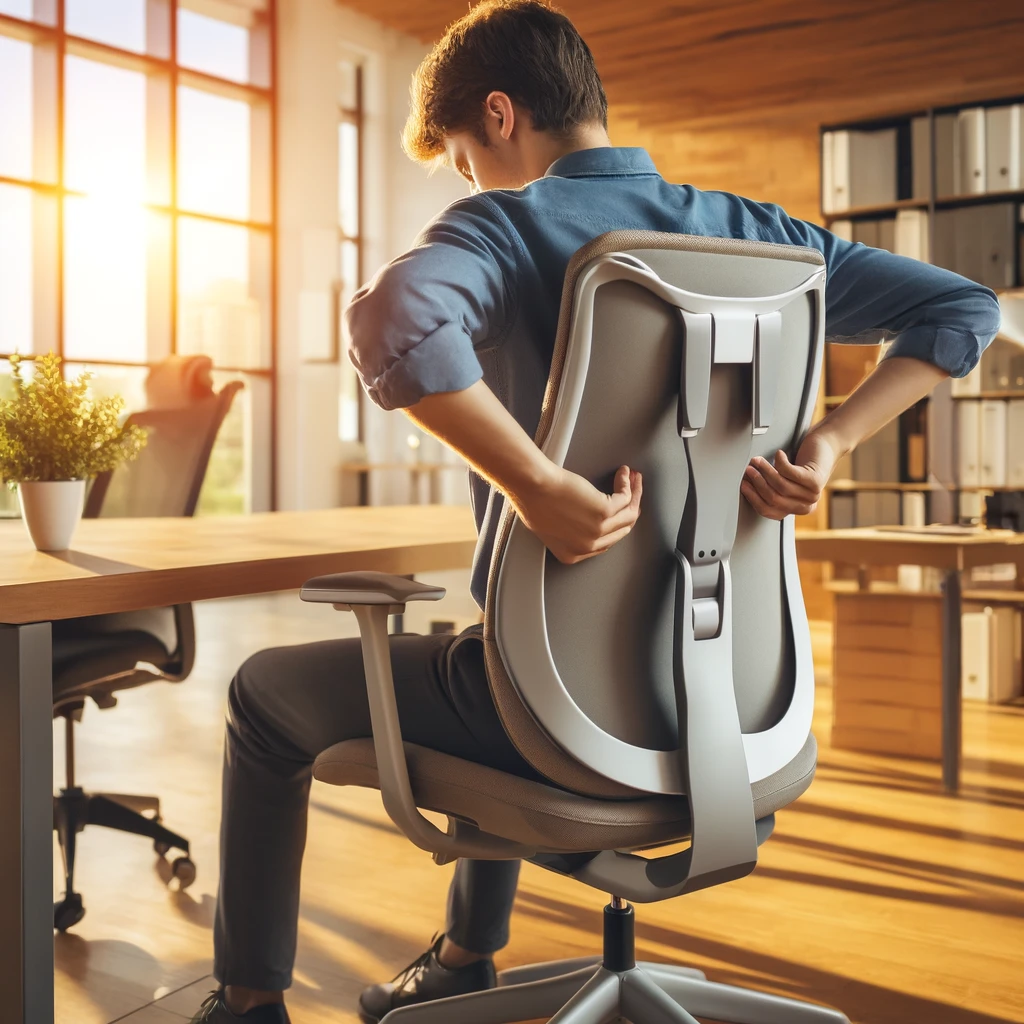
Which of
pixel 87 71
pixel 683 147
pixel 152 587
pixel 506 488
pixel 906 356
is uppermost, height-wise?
pixel 87 71

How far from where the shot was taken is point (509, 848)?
125 cm

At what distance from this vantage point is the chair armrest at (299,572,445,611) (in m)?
1.17

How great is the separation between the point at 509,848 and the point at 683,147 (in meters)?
6.02

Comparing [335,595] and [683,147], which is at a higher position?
[683,147]

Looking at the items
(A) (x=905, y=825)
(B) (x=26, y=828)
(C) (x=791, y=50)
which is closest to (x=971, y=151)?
(C) (x=791, y=50)

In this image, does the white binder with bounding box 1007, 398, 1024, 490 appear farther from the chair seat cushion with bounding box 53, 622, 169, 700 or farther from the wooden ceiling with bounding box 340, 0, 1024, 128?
the chair seat cushion with bounding box 53, 622, 169, 700

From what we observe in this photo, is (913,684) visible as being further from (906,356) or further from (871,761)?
(906,356)

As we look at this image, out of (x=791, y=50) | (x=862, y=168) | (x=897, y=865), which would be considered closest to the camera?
(x=897, y=865)

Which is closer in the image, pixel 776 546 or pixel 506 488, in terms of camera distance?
pixel 506 488

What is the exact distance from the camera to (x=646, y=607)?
1158 mm

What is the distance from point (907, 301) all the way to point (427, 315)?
0.67 m

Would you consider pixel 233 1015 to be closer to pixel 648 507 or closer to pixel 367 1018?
pixel 367 1018

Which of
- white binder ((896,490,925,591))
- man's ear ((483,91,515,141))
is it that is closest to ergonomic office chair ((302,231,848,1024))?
man's ear ((483,91,515,141))

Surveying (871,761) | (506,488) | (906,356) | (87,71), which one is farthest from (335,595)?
(87,71)
